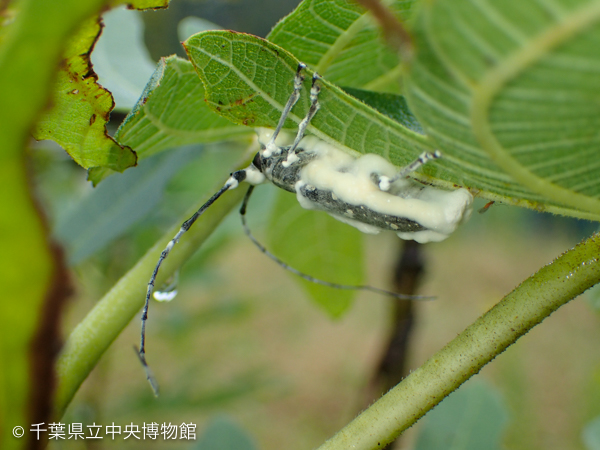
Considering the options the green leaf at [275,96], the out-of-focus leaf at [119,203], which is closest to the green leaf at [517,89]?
the green leaf at [275,96]

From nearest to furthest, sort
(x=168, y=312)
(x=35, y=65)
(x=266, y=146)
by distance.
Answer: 1. (x=35, y=65)
2. (x=266, y=146)
3. (x=168, y=312)

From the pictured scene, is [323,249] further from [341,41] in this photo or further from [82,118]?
[82,118]

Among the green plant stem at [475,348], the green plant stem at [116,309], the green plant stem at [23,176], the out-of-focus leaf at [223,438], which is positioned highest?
the green plant stem at [23,176]

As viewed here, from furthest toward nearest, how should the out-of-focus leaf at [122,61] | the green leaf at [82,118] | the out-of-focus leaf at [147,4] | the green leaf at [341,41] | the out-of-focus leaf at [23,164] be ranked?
1. the out-of-focus leaf at [122,61]
2. the green leaf at [341,41]
3. the green leaf at [82,118]
4. the out-of-focus leaf at [147,4]
5. the out-of-focus leaf at [23,164]

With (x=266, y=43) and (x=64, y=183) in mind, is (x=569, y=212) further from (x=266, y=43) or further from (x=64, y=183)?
(x=64, y=183)

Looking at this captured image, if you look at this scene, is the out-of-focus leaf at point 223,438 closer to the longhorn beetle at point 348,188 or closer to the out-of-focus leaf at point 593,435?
the longhorn beetle at point 348,188

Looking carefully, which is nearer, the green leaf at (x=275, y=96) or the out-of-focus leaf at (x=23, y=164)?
the out-of-focus leaf at (x=23, y=164)

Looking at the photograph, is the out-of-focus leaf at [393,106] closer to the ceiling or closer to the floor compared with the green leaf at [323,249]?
closer to the ceiling

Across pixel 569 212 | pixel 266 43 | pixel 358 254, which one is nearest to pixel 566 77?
pixel 569 212
